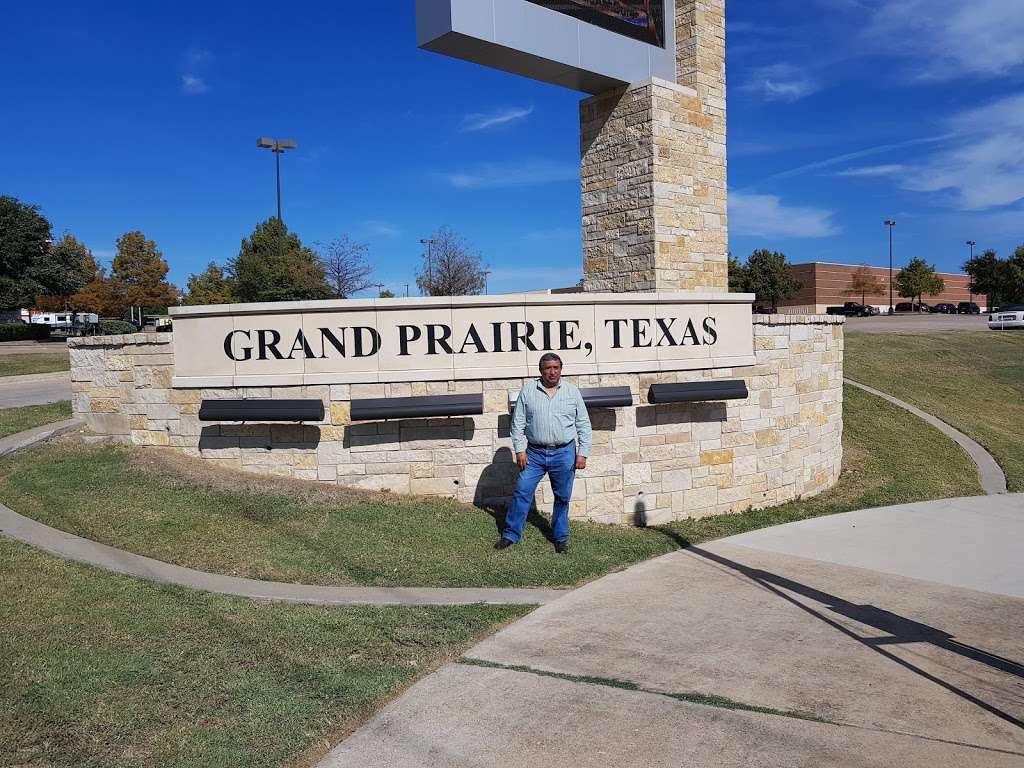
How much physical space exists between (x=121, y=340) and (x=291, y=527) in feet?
11.3

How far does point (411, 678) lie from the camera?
418cm

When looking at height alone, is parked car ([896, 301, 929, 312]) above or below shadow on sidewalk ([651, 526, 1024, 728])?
above

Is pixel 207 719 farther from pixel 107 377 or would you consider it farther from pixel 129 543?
pixel 107 377

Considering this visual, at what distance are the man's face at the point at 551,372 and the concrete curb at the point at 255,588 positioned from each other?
172 cm

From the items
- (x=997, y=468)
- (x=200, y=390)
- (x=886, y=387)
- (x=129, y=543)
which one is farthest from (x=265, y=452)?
(x=886, y=387)

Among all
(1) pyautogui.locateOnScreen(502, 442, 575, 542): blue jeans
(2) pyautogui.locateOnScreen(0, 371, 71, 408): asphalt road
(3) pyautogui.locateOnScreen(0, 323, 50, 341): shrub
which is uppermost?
(3) pyautogui.locateOnScreen(0, 323, 50, 341): shrub

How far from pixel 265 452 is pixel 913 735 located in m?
6.48

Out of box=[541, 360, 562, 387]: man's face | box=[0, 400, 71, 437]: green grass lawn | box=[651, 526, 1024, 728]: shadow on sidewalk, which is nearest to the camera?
box=[651, 526, 1024, 728]: shadow on sidewalk

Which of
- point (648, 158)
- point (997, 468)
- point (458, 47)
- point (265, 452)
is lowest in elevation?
point (997, 468)

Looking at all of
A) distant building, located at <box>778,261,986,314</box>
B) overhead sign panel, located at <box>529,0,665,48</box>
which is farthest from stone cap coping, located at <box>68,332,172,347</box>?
distant building, located at <box>778,261,986,314</box>

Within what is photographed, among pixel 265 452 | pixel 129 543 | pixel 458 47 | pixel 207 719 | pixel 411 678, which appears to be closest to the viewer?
pixel 207 719

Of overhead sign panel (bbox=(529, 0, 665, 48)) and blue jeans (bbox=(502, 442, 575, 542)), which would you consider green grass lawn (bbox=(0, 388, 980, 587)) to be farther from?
overhead sign panel (bbox=(529, 0, 665, 48))

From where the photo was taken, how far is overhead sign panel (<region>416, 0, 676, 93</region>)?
31.4 feet

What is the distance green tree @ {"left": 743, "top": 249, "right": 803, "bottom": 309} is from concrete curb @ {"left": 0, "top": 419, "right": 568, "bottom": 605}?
5915 centimetres
